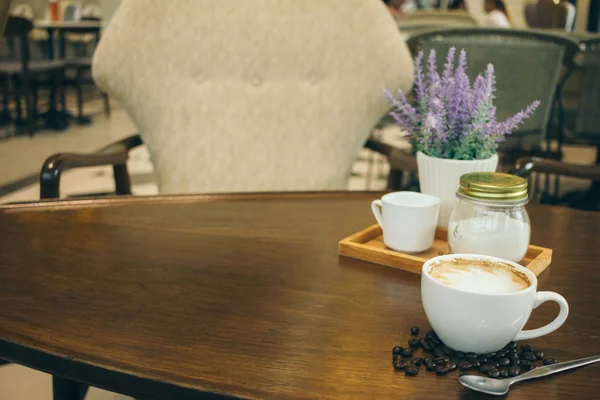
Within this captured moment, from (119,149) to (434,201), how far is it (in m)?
0.77

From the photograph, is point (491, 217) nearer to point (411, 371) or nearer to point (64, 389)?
point (411, 371)

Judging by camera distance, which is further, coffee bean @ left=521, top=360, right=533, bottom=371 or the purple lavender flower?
the purple lavender flower

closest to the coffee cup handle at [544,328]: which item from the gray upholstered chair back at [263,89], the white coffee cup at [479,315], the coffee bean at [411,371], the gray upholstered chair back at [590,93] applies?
the white coffee cup at [479,315]

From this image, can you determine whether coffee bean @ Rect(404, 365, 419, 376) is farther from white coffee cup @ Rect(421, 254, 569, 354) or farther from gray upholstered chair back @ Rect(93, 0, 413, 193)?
gray upholstered chair back @ Rect(93, 0, 413, 193)

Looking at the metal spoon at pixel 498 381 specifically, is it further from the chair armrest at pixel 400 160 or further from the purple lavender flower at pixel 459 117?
the chair armrest at pixel 400 160

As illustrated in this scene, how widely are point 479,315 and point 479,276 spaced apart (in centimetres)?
7

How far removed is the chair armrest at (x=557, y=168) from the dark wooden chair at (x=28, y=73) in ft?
13.7

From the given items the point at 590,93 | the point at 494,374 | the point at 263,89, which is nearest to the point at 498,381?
the point at 494,374

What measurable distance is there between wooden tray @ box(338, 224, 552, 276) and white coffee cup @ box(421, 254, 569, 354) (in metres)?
0.20

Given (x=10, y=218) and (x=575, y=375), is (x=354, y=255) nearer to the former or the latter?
(x=575, y=375)

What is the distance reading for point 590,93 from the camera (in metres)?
2.77

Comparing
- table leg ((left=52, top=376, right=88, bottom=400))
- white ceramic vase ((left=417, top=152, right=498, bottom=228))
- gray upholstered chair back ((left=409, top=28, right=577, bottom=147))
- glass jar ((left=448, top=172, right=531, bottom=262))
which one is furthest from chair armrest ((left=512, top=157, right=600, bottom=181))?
gray upholstered chair back ((left=409, top=28, right=577, bottom=147))

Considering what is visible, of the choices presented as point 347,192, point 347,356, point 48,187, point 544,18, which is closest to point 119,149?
point 48,187

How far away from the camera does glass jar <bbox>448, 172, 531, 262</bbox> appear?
774 millimetres
